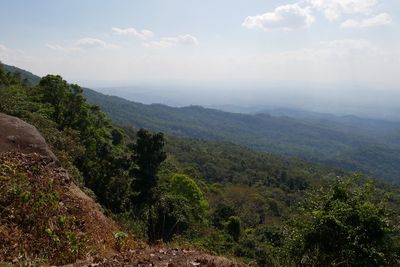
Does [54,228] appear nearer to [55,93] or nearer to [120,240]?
[120,240]

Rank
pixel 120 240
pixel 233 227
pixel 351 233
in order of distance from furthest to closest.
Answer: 1. pixel 233 227
2. pixel 351 233
3. pixel 120 240

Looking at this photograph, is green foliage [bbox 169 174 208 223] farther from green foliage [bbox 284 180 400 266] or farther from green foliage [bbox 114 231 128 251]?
green foliage [bbox 114 231 128 251]

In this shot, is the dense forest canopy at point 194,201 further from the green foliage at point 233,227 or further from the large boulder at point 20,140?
the large boulder at point 20,140

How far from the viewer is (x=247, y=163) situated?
116m

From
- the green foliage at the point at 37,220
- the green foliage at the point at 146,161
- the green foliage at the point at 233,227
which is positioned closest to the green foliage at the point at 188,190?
the green foliage at the point at 233,227

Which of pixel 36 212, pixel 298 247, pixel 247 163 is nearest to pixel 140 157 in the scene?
pixel 298 247

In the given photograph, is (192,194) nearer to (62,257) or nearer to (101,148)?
(101,148)

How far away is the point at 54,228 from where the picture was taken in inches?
352

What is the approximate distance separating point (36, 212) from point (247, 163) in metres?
108

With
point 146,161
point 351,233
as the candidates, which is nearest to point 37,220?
point 351,233

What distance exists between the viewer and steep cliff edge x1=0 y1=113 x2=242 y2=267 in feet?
24.8

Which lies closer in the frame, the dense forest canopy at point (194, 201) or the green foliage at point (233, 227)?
the dense forest canopy at point (194, 201)

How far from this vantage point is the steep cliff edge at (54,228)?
24.8 feet

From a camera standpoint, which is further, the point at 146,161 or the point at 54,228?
the point at 146,161
